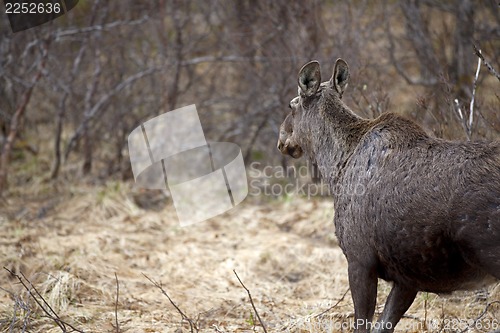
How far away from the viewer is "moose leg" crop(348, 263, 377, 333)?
5141 mm

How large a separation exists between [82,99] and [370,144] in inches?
356

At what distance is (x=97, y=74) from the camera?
12.2 m

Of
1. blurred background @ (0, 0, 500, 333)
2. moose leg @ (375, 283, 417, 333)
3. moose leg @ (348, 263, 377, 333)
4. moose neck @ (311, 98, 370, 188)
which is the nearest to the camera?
moose leg @ (348, 263, 377, 333)

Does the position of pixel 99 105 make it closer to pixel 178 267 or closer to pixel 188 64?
pixel 188 64

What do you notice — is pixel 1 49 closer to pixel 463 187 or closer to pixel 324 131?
pixel 324 131

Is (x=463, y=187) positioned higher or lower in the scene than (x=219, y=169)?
higher

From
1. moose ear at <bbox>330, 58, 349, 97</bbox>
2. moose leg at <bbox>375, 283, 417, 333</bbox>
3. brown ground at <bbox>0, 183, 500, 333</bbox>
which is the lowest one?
brown ground at <bbox>0, 183, 500, 333</bbox>

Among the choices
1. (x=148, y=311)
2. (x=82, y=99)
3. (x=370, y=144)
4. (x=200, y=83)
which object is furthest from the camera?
(x=200, y=83)

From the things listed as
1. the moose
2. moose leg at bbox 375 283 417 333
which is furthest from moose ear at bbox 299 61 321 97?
moose leg at bbox 375 283 417 333

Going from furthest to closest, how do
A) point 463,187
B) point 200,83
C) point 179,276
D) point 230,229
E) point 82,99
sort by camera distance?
point 200,83 < point 82,99 < point 230,229 < point 179,276 < point 463,187

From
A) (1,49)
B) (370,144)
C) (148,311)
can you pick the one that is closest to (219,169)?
(1,49)

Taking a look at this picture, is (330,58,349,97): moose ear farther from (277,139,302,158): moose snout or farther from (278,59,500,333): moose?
(277,139,302,158): moose snout

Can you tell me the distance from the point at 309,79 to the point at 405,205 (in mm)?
1926

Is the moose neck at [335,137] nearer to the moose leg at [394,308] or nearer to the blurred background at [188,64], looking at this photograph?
the moose leg at [394,308]
